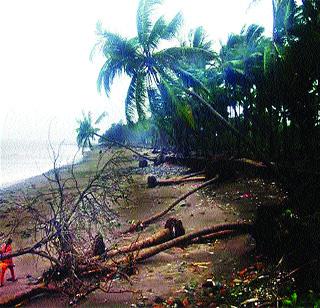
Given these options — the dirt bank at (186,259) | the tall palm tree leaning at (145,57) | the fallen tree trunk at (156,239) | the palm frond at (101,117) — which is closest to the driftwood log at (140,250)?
the fallen tree trunk at (156,239)

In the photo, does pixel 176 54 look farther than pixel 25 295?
Yes

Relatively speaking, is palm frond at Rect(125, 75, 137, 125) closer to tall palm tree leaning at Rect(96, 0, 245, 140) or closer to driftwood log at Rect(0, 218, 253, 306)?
tall palm tree leaning at Rect(96, 0, 245, 140)

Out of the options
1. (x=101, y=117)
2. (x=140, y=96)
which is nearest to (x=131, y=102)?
(x=140, y=96)

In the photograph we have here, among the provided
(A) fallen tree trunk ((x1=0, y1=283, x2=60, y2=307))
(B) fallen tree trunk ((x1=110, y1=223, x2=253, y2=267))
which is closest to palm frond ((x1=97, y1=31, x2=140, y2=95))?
(B) fallen tree trunk ((x1=110, y1=223, x2=253, y2=267))

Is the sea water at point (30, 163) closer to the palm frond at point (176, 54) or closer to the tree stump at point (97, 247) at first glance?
the tree stump at point (97, 247)

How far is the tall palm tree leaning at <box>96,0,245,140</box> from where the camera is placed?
Result: 57.6 feet

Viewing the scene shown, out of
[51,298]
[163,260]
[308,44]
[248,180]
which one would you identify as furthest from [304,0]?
[51,298]

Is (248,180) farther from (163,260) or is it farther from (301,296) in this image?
(301,296)

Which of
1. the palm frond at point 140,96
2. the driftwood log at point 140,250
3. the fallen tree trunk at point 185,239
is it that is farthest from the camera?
the palm frond at point 140,96

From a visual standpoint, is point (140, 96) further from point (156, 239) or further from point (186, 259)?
point (186, 259)

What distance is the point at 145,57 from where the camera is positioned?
58.3 ft

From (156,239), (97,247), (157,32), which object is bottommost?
(156,239)

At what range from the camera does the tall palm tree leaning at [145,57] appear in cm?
1756

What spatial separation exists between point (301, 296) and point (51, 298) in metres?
5.39
